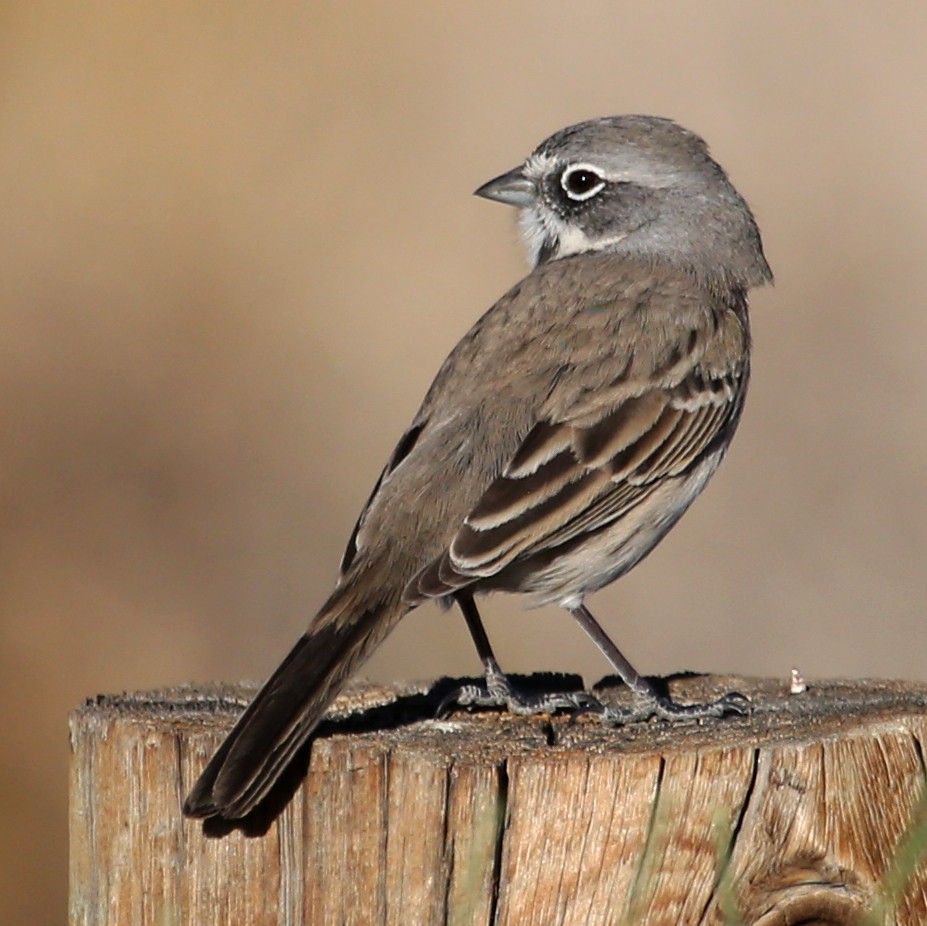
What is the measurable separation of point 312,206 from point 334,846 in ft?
33.1

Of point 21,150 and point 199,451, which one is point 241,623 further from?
point 21,150

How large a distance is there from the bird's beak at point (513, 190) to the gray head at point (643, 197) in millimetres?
11

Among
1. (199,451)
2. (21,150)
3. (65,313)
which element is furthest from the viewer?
(21,150)

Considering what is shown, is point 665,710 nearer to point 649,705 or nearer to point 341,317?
point 649,705

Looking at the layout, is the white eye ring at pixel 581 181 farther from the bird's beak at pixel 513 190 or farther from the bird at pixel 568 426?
the bird's beak at pixel 513 190

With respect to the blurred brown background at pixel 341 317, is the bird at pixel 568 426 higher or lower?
lower

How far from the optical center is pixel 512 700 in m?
6.54

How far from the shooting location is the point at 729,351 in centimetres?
764

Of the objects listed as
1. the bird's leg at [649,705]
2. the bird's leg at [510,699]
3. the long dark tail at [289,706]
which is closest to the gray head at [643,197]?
the bird's leg at [649,705]

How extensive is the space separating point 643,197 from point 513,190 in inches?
24.7

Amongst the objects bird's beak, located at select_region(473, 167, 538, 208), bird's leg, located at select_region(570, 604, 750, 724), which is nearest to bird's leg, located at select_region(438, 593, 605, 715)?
bird's leg, located at select_region(570, 604, 750, 724)

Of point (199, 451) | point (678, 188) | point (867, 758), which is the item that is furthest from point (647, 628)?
point (867, 758)

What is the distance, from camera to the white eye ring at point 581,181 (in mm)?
8250

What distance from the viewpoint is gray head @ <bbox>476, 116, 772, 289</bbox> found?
8211mm
